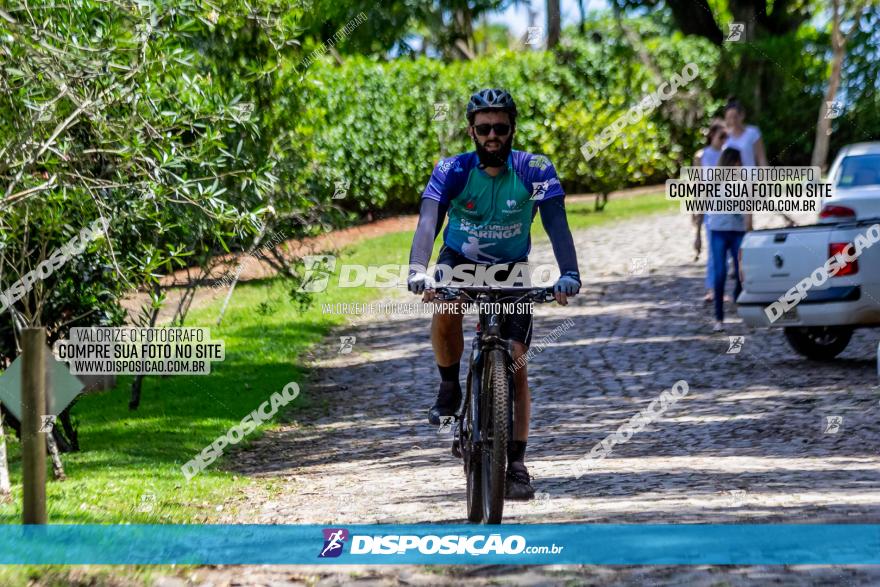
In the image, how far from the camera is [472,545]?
6.54 m

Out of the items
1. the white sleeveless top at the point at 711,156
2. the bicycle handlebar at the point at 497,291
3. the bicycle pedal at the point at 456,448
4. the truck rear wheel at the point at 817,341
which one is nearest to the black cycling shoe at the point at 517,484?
the bicycle pedal at the point at 456,448

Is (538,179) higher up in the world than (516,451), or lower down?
higher up

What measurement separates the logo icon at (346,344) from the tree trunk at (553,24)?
19.6 metres

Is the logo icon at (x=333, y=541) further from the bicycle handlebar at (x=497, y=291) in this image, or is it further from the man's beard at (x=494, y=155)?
the man's beard at (x=494, y=155)

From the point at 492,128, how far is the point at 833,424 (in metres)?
4.42

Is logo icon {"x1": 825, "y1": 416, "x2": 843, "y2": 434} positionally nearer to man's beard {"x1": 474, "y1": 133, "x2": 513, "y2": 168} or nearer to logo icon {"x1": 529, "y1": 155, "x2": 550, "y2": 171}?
logo icon {"x1": 529, "y1": 155, "x2": 550, "y2": 171}

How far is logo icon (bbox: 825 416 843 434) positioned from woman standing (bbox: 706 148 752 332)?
4220 millimetres

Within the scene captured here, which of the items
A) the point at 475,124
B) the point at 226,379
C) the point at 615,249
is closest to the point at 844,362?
the point at 226,379

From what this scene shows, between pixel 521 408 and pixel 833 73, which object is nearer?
pixel 521 408

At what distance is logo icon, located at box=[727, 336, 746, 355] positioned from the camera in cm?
1430

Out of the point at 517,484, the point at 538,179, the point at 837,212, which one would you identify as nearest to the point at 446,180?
the point at 538,179

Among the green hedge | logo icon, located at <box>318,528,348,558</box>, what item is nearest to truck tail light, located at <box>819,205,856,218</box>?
logo icon, located at <box>318,528,348,558</box>

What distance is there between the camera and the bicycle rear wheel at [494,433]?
6.76 meters

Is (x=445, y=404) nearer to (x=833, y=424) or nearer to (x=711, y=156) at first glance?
(x=833, y=424)
